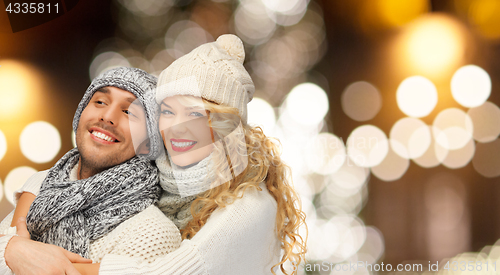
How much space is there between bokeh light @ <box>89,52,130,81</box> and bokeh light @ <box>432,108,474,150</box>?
6.85 ft

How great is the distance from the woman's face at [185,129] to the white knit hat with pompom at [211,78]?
32 millimetres

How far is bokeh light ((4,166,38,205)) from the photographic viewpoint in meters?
1.72

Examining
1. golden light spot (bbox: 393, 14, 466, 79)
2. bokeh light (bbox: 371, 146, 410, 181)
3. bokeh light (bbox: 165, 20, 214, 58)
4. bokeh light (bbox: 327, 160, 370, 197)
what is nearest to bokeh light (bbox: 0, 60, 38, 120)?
bokeh light (bbox: 165, 20, 214, 58)

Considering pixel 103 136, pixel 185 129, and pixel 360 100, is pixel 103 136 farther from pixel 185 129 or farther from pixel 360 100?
pixel 360 100

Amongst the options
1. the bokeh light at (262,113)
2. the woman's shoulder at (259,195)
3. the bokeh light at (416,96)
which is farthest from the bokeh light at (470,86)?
the woman's shoulder at (259,195)

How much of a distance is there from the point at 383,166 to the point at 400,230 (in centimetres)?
50

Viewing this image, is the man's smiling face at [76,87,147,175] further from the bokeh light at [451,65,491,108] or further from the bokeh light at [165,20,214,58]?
the bokeh light at [451,65,491,108]

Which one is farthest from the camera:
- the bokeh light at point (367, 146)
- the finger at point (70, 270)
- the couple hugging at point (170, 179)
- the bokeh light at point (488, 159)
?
the bokeh light at point (488, 159)

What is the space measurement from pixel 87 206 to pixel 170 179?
26cm

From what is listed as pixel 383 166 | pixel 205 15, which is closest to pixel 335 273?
pixel 383 166

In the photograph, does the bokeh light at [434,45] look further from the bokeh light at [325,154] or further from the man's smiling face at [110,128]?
the man's smiling face at [110,128]

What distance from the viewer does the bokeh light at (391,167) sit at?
7.30 ft

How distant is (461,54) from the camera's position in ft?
7.29

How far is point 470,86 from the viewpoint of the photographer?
2.17 meters
